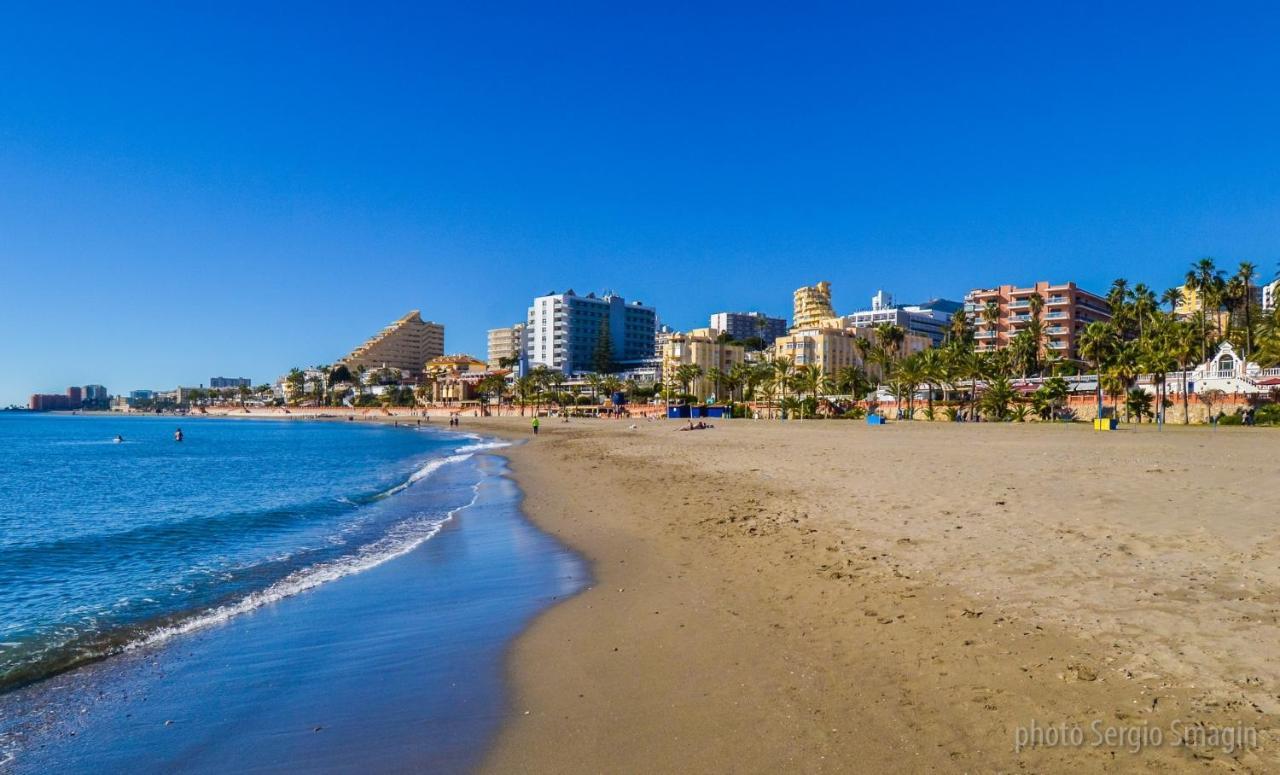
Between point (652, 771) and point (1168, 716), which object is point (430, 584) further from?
point (1168, 716)

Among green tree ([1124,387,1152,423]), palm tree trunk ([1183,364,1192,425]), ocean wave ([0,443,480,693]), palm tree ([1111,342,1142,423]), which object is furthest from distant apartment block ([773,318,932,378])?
ocean wave ([0,443,480,693])

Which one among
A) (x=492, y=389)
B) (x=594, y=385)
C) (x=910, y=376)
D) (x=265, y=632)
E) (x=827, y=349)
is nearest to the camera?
(x=265, y=632)

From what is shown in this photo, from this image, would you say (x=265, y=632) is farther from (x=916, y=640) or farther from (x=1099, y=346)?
(x=1099, y=346)

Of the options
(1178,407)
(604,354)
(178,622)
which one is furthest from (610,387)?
(178,622)

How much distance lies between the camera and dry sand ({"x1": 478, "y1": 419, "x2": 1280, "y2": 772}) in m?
4.91

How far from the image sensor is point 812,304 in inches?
7170

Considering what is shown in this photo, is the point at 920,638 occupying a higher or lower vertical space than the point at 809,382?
lower

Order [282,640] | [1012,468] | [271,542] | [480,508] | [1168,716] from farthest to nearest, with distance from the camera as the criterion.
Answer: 1. [480,508]
2. [1012,468]
3. [271,542]
4. [282,640]
5. [1168,716]

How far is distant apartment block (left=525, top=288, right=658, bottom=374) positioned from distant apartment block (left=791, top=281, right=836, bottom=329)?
41.5 m

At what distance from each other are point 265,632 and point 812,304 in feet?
596

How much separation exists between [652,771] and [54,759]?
190 inches

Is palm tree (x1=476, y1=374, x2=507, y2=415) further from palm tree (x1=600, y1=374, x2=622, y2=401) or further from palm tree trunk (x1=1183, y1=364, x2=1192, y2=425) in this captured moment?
palm tree trunk (x1=1183, y1=364, x2=1192, y2=425)

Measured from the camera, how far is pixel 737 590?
9414 mm

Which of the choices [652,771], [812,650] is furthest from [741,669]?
[652,771]
